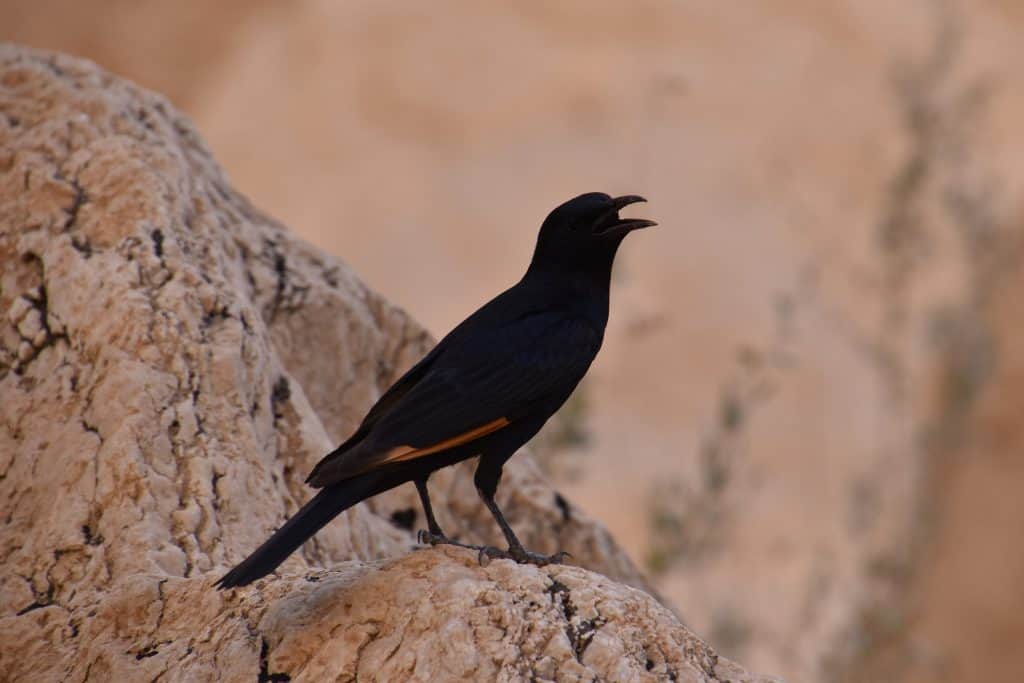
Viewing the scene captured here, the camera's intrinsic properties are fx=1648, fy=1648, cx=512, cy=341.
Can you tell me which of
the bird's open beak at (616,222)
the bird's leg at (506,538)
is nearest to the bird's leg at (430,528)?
the bird's leg at (506,538)

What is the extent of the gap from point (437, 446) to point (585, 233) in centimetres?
108

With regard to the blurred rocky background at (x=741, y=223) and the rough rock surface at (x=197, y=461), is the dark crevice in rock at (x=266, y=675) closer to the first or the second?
the rough rock surface at (x=197, y=461)

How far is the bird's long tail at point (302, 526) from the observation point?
3.67 metres

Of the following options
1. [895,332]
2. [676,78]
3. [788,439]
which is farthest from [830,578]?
[676,78]

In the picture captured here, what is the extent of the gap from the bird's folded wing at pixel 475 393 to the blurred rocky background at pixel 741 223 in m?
6.27

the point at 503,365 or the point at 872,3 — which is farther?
the point at 872,3

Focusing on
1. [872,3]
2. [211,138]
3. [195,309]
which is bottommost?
[195,309]

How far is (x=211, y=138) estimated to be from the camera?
15.7 meters

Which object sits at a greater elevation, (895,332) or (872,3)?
(872,3)

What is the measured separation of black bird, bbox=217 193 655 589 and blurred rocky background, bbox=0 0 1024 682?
19.6 ft

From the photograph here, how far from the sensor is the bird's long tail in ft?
12.0

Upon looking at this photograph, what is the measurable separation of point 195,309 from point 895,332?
1044 centimetres

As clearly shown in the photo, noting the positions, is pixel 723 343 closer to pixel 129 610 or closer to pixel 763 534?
pixel 763 534

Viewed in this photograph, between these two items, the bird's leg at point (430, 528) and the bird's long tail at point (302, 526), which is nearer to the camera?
the bird's long tail at point (302, 526)
